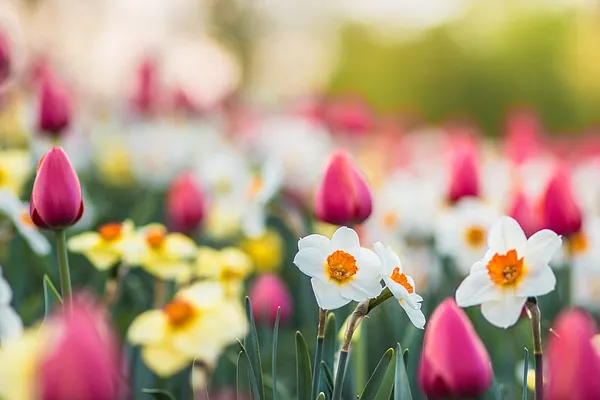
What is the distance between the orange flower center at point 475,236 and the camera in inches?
72.0

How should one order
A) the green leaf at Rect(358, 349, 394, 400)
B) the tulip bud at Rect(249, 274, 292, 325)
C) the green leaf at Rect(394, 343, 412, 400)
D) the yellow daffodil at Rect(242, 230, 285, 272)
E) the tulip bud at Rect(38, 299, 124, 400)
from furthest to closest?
the yellow daffodil at Rect(242, 230, 285, 272), the tulip bud at Rect(249, 274, 292, 325), the green leaf at Rect(358, 349, 394, 400), the green leaf at Rect(394, 343, 412, 400), the tulip bud at Rect(38, 299, 124, 400)

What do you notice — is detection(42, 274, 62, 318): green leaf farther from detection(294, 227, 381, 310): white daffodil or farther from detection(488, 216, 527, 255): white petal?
detection(488, 216, 527, 255): white petal

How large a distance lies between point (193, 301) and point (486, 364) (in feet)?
2.01

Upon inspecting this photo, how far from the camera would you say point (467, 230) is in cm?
183

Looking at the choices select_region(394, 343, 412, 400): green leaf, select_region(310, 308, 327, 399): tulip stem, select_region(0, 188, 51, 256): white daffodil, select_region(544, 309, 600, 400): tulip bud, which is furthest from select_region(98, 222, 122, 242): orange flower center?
select_region(544, 309, 600, 400): tulip bud

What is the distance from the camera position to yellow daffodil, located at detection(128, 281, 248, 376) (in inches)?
48.5

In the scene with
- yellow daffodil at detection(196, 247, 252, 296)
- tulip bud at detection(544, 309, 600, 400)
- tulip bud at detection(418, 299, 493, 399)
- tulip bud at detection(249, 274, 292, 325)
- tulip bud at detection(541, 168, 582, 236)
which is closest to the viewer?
tulip bud at detection(544, 309, 600, 400)

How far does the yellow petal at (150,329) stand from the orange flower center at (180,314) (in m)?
0.01

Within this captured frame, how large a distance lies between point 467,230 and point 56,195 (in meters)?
1.03

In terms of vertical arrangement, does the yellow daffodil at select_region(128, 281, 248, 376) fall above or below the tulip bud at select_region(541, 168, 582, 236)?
below

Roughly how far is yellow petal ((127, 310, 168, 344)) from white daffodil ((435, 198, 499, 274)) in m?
0.80

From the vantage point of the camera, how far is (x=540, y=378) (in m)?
0.96

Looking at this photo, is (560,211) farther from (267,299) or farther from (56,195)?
(56,195)

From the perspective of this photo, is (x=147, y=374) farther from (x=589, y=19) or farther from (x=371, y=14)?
(x=371, y=14)
